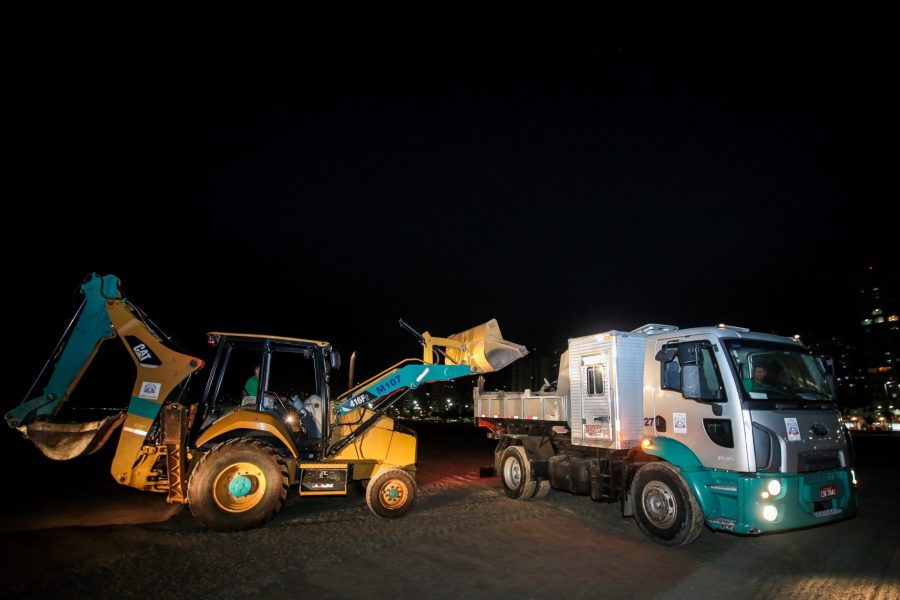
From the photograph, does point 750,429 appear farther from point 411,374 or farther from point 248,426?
point 248,426

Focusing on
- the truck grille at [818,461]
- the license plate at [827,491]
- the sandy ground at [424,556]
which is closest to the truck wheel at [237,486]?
the sandy ground at [424,556]

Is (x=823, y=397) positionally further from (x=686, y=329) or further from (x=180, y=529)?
→ (x=180, y=529)

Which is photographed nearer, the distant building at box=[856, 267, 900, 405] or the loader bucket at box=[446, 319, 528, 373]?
the loader bucket at box=[446, 319, 528, 373]

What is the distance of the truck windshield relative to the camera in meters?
6.91

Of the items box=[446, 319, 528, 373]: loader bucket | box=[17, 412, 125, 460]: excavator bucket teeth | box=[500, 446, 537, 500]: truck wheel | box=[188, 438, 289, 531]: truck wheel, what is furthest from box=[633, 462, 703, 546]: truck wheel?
box=[17, 412, 125, 460]: excavator bucket teeth

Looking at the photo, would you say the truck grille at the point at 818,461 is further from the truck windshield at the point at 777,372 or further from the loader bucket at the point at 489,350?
the loader bucket at the point at 489,350

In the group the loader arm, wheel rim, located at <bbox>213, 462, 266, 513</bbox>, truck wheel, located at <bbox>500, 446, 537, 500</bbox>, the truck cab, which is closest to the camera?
the truck cab

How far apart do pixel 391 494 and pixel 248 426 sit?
8.40 ft

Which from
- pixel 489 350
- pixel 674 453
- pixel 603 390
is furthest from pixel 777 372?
pixel 489 350

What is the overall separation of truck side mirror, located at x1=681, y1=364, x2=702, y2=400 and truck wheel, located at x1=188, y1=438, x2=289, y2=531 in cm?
576

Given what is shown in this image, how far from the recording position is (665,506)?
7.17m

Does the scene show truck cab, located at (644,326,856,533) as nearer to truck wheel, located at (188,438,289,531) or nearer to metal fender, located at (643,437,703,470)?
metal fender, located at (643,437,703,470)

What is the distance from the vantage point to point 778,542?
740 centimetres

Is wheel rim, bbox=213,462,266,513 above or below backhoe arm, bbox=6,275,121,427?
below
